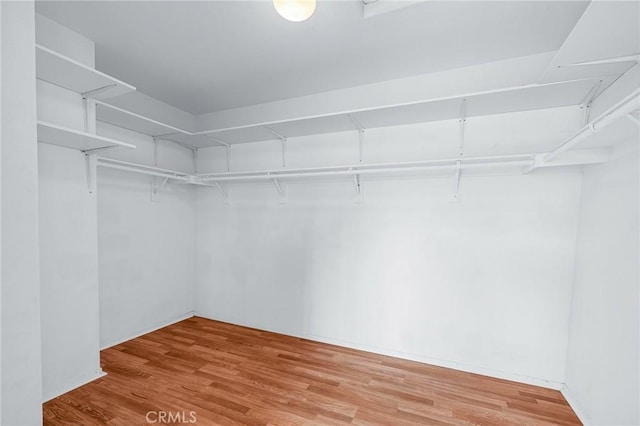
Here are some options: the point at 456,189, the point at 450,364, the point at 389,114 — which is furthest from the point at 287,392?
the point at 389,114

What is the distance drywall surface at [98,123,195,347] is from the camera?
2.53m

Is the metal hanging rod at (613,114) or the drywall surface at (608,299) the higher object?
the metal hanging rod at (613,114)

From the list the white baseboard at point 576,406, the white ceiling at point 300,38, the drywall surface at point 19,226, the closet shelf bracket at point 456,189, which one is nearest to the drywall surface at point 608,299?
the white baseboard at point 576,406

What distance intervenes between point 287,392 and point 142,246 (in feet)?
6.52

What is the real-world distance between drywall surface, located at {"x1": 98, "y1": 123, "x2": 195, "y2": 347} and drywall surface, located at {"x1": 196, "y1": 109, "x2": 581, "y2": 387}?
42 cm

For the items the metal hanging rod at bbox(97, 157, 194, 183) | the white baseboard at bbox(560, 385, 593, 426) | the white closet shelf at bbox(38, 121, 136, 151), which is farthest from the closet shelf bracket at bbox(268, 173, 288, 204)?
the white baseboard at bbox(560, 385, 593, 426)

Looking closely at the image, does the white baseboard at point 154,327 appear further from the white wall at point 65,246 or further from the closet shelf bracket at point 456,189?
the closet shelf bracket at point 456,189

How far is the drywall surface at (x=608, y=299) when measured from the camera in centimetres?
136

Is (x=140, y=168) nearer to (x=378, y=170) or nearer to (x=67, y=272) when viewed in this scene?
(x=67, y=272)

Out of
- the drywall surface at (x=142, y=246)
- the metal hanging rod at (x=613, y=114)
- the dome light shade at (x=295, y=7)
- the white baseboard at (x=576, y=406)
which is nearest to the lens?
the metal hanging rod at (x=613, y=114)

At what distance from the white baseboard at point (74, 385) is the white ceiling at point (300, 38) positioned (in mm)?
2329

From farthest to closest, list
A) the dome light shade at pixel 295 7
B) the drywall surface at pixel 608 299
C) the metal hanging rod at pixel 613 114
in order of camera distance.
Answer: the drywall surface at pixel 608 299, the dome light shade at pixel 295 7, the metal hanging rod at pixel 613 114

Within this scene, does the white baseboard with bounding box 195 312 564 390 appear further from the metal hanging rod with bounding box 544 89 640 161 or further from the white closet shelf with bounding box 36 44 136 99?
the white closet shelf with bounding box 36 44 136 99

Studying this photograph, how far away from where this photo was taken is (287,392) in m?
1.97
